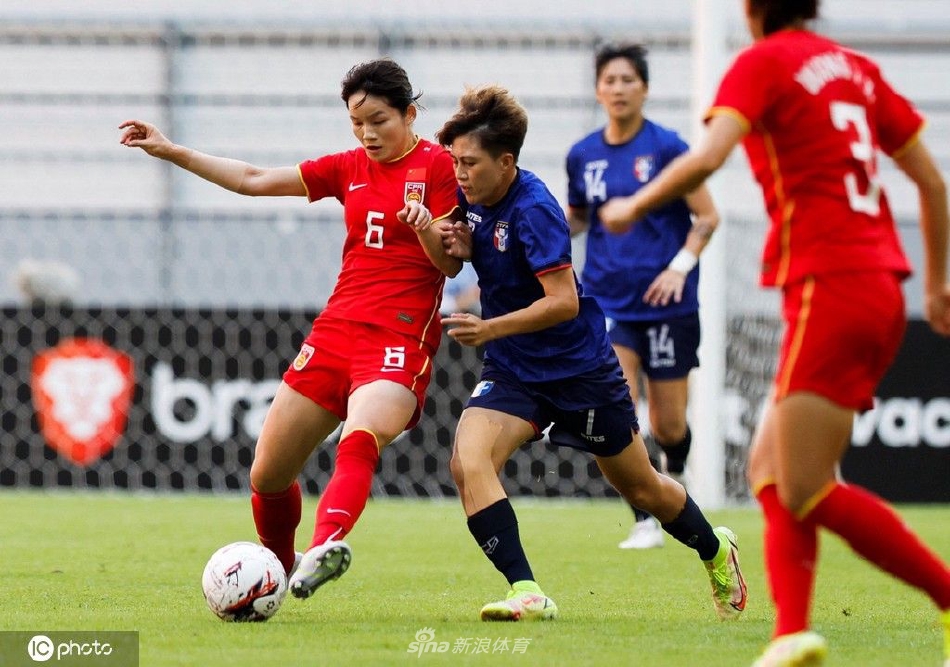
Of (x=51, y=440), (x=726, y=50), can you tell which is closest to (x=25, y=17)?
(x=51, y=440)

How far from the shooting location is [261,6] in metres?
17.1

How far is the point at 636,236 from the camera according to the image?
7.44 meters

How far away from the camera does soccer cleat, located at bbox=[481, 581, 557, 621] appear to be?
459cm

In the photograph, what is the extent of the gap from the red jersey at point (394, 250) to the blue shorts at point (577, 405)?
0.36 m

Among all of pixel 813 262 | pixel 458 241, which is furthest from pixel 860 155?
pixel 458 241

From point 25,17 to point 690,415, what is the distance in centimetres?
1023

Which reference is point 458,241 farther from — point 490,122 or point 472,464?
point 472,464

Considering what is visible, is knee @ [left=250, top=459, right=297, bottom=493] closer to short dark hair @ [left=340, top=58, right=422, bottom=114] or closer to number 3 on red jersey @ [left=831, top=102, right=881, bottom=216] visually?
short dark hair @ [left=340, top=58, right=422, bottom=114]

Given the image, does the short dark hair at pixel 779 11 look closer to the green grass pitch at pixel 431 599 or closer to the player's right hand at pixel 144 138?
the green grass pitch at pixel 431 599

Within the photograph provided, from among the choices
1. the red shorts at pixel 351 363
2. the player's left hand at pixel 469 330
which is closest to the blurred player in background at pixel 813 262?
the player's left hand at pixel 469 330

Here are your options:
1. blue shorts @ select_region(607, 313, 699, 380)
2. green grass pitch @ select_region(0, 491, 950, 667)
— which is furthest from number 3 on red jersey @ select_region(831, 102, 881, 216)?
blue shorts @ select_region(607, 313, 699, 380)

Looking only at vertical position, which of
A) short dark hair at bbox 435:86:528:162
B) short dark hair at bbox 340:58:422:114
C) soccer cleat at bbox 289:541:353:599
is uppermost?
short dark hair at bbox 340:58:422:114
